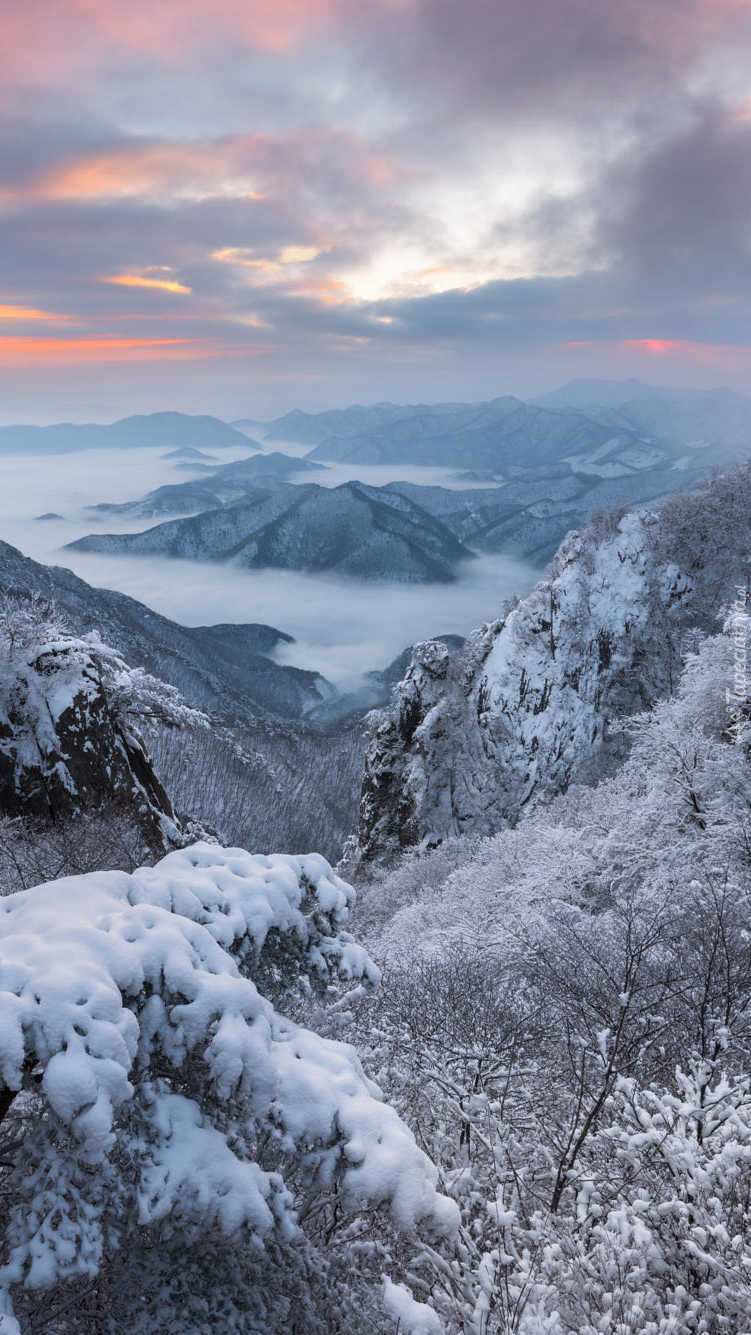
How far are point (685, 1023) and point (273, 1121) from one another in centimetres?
822

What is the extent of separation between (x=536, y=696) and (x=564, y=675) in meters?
2.07

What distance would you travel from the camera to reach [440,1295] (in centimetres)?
523

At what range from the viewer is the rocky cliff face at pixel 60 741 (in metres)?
17.4

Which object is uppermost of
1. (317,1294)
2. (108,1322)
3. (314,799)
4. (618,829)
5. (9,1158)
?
(9,1158)

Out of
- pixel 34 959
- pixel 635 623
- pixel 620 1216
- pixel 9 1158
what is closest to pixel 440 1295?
pixel 620 1216

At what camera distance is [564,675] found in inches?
1606

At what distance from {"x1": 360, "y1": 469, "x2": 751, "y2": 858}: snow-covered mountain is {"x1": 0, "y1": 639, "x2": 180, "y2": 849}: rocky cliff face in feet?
80.6

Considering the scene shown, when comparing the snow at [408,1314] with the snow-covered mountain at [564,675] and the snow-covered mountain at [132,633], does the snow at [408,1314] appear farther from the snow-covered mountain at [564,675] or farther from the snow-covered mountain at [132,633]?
the snow-covered mountain at [132,633]

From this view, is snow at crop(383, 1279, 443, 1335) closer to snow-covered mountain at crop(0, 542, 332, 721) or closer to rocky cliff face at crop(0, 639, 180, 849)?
rocky cliff face at crop(0, 639, 180, 849)

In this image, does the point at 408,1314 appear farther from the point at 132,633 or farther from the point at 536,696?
the point at 132,633

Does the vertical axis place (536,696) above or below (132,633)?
above

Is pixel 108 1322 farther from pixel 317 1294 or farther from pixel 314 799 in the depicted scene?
pixel 314 799

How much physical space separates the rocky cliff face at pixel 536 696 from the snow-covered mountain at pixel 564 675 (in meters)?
0.07

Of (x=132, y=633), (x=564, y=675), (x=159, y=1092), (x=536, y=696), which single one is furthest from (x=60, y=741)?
(x=132, y=633)
